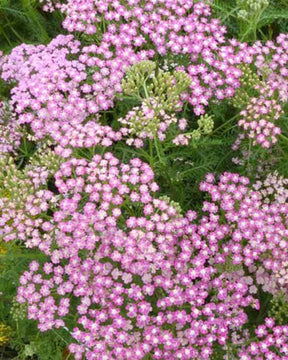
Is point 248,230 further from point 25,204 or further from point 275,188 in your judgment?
point 25,204

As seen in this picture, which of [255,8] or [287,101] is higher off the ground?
[255,8]

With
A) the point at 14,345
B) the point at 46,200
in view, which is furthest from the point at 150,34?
the point at 14,345

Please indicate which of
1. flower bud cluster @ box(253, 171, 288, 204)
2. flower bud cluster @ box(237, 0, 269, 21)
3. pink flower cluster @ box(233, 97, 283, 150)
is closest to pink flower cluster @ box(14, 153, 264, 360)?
flower bud cluster @ box(253, 171, 288, 204)

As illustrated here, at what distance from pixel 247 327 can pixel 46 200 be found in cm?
206

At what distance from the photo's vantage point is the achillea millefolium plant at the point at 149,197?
399cm

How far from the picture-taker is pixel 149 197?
3996 mm

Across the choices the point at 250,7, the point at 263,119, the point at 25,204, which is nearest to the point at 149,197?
the point at 25,204

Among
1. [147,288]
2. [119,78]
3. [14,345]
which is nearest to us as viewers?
[147,288]

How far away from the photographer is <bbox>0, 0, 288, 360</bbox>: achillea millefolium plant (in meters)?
3.99

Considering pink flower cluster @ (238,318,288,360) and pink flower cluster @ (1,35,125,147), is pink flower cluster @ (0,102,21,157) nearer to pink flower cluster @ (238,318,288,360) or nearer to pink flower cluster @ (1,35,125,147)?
pink flower cluster @ (1,35,125,147)

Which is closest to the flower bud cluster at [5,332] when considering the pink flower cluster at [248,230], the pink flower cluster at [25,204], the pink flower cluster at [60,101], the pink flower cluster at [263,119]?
the pink flower cluster at [25,204]

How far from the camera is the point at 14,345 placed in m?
5.25

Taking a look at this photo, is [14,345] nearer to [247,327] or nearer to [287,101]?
[247,327]

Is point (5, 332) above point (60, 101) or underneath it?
underneath
